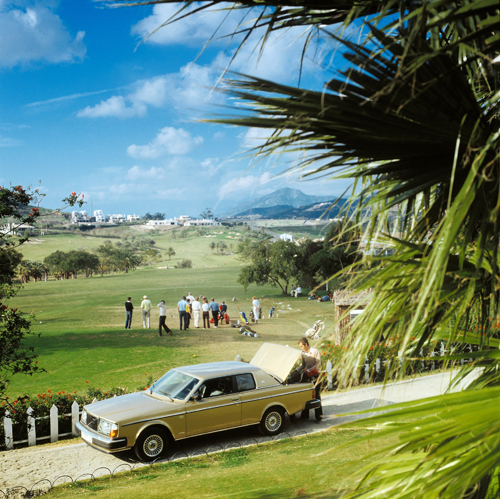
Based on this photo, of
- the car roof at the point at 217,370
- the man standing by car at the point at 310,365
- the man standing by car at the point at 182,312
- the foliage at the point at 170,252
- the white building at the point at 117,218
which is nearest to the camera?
the car roof at the point at 217,370

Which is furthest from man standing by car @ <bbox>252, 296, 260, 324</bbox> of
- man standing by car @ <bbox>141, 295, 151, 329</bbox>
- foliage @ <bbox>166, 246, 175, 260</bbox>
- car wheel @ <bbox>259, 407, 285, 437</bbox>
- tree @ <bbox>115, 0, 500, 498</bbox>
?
foliage @ <bbox>166, 246, 175, 260</bbox>

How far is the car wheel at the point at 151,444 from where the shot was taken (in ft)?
26.9

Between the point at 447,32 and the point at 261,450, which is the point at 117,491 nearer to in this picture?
the point at 261,450

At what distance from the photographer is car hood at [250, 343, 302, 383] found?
10.3 metres

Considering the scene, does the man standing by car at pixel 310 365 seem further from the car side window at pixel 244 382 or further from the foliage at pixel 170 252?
the foliage at pixel 170 252

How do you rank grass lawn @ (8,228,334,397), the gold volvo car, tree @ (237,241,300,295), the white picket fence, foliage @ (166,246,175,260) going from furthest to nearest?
foliage @ (166,246,175,260) → tree @ (237,241,300,295) → grass lawn @ (8,228,334,397) → the white picket fence → the gold volvo car

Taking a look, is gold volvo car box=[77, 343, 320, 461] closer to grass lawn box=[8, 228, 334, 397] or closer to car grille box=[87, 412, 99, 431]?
car grille box=[87, 412, 99, 431]

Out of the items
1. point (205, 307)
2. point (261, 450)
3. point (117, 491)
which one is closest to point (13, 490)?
point (117, 491)

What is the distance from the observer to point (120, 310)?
3875 cm

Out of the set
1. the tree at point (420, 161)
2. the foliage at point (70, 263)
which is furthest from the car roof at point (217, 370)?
the foliage at point (70, 263)

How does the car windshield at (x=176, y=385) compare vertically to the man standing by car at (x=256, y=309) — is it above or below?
above

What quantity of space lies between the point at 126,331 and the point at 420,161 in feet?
81.3

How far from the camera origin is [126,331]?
82.7 feet

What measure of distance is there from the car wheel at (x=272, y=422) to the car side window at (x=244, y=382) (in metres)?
0.71
